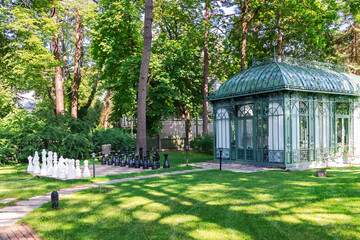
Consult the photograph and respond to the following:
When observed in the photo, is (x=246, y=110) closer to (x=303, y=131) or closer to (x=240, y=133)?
(x=240, y=133)

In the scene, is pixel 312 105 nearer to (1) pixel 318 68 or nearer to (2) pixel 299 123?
(2) pixel 299 123

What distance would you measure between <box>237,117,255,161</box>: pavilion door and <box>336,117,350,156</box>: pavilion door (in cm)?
500

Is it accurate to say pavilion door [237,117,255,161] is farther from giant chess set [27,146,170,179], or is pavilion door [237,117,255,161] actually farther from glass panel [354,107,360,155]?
glass panel [354,107,360,155]

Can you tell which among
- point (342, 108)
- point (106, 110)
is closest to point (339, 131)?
point (342, 108)

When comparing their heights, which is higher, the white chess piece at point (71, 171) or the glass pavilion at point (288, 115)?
the glass pavilion at point (288, 115)

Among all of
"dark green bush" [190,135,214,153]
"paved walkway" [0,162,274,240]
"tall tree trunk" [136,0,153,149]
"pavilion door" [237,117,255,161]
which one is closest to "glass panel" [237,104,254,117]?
"pavilion door" [237,117,255,161]

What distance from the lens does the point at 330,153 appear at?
51.5 feet

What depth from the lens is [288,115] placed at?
547 inches

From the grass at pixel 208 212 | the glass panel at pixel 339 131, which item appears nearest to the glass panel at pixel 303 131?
the glass panel at pixel 339 131

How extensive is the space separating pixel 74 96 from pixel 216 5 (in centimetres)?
1380

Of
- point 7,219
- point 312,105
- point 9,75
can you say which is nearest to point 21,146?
point 9,75

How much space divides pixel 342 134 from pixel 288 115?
5029 mm

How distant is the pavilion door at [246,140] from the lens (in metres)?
15.4

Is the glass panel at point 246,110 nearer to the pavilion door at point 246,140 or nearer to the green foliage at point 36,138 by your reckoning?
the pavilion door at point 246,140
